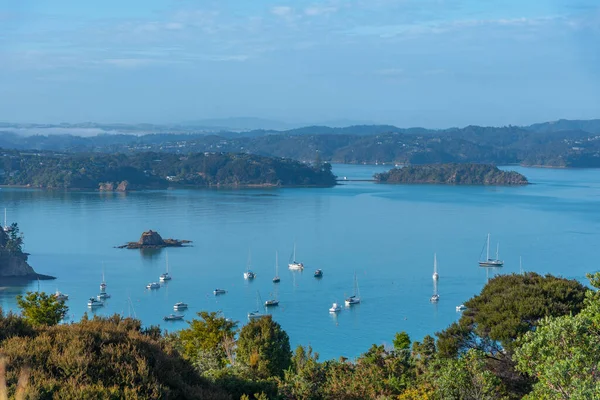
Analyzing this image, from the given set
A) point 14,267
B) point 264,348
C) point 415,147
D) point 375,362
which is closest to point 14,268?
point 14,267

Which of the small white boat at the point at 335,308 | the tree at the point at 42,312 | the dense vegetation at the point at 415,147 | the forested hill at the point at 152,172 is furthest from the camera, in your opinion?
the dense vegetation at the point at 415,147

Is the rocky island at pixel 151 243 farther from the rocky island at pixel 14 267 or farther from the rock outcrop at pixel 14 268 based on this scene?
the rock outcrop at pixel 14 268

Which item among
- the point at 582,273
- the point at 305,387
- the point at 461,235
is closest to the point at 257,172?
the point at 461,235

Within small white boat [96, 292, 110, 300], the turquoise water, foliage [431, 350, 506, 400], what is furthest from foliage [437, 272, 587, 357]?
small white boat [96, 292, 110, 300]

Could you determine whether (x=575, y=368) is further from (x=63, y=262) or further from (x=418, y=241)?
(x=418, y=241)

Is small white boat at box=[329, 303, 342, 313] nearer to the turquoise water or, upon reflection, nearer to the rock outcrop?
the turquoise water

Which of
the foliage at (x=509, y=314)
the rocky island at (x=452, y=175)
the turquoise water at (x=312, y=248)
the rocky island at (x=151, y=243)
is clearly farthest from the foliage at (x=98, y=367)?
the rocky island at (x=452, y=175)
